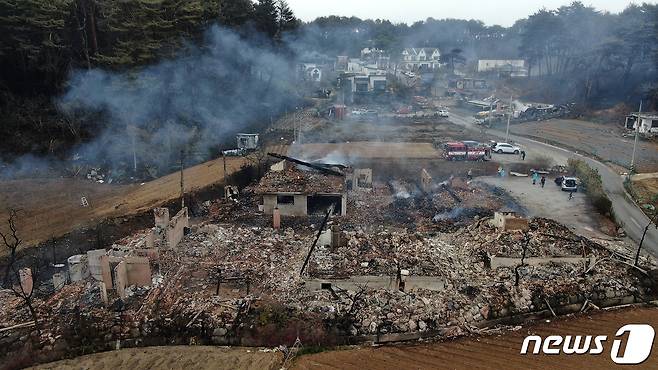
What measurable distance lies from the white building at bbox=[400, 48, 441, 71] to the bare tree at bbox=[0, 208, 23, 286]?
156ft

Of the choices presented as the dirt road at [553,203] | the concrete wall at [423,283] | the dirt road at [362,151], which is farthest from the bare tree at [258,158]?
the concrete wall at [423,283]

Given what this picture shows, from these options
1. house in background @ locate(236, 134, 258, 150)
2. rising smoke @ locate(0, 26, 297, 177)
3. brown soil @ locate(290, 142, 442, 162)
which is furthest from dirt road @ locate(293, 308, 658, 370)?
house in background @ locate(236, 134, 258, 150)

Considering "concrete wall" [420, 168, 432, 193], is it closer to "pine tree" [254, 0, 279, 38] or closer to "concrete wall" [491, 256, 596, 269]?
"concrete wall" [491, 256, 596, 269]

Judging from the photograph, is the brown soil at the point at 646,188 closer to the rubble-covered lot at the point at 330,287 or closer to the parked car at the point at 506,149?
the rubble-covered lot at the point at 330,287

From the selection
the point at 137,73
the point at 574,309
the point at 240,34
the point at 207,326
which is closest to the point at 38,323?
the point at 207,326

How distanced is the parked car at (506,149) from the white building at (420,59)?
107 feet

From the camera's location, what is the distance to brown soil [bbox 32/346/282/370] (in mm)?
9945

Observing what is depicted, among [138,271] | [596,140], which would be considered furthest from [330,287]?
[596,140]

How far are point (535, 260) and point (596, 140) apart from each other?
18.6m

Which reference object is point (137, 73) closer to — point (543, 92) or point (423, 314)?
point (423, 314)

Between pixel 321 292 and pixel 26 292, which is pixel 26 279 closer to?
pixel 26 292

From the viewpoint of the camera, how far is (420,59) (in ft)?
195

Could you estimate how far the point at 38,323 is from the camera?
10781 mm

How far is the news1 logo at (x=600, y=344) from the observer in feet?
33.5
